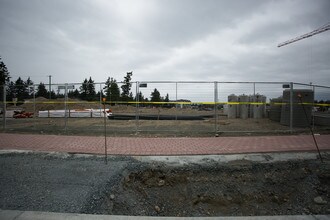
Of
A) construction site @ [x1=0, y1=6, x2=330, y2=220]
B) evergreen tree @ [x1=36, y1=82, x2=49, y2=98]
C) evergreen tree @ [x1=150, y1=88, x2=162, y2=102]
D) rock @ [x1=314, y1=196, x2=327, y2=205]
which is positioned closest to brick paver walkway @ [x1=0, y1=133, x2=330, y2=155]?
construction site @ [x1=0, y1=6, x2=330, y2=220]

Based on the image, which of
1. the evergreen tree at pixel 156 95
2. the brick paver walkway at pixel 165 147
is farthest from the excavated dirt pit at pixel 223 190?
the evergreen tree at pixel 156 95

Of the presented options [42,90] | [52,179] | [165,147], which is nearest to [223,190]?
[165,147]

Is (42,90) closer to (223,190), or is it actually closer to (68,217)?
(68,217)

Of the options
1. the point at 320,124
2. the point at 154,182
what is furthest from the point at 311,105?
the point at 154,182

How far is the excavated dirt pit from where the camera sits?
11.4 ft

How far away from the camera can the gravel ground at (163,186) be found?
3.25 metres

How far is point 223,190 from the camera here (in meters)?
4.03

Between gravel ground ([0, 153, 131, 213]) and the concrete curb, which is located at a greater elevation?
gravel ground ([0, 153, 131, 213])

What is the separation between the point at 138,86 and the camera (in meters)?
8.98

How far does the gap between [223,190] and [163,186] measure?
1.34 metres

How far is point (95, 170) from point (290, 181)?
4.67 meters

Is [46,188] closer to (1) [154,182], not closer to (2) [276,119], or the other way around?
(1) [154,182]

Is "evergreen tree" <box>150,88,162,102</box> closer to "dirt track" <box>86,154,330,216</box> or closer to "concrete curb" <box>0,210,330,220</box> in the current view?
"dirt track" <box>86,154,330,216</box>

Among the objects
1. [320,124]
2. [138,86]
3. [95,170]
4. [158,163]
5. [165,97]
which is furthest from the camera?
[320,124]
